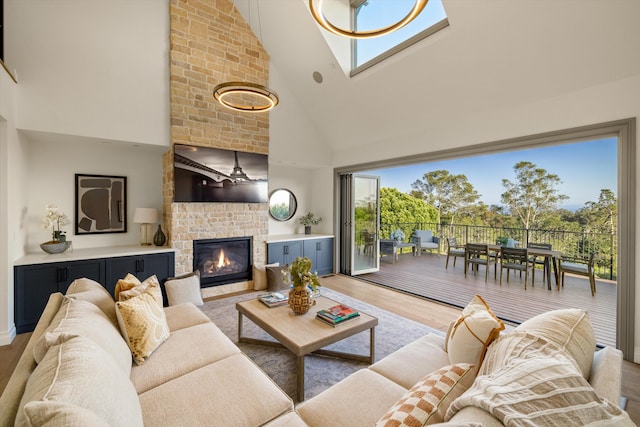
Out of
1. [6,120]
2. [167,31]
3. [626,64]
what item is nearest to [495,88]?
[626,64]

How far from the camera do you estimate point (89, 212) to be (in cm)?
409

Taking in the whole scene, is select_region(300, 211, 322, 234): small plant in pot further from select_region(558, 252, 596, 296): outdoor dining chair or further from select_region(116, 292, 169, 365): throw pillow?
select_region(558, 252, 596, 296): outdoor dining chair

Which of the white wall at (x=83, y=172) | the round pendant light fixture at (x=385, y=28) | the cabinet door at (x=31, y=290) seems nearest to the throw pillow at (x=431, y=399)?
the round pendant light fixture at (x=385, y=28)

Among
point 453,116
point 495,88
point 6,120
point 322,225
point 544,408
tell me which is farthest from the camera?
point 322,225

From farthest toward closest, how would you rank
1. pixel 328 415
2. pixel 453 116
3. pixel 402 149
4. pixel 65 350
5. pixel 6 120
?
pixel 402 149 → pixel 453 116 → pixel 6 120 → pixel 328 415 → pixel 65 350

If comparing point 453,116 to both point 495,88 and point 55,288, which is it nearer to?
point 495,88

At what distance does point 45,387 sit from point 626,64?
14.3 ft

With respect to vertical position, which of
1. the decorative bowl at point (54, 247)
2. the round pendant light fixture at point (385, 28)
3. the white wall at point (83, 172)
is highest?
the round pendant light fixture at point (385, 28)

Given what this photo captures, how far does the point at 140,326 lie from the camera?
1852mm

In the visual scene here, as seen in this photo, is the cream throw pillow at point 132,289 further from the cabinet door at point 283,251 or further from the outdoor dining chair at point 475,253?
the outdoor dining chair at point 475,253

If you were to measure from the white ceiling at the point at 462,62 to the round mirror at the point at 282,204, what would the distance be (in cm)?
175

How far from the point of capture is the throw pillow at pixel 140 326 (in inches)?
71.0

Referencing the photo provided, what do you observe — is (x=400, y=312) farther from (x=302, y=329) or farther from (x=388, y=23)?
(x=388, y=23)

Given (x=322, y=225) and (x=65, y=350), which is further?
(x=322, y=225)
